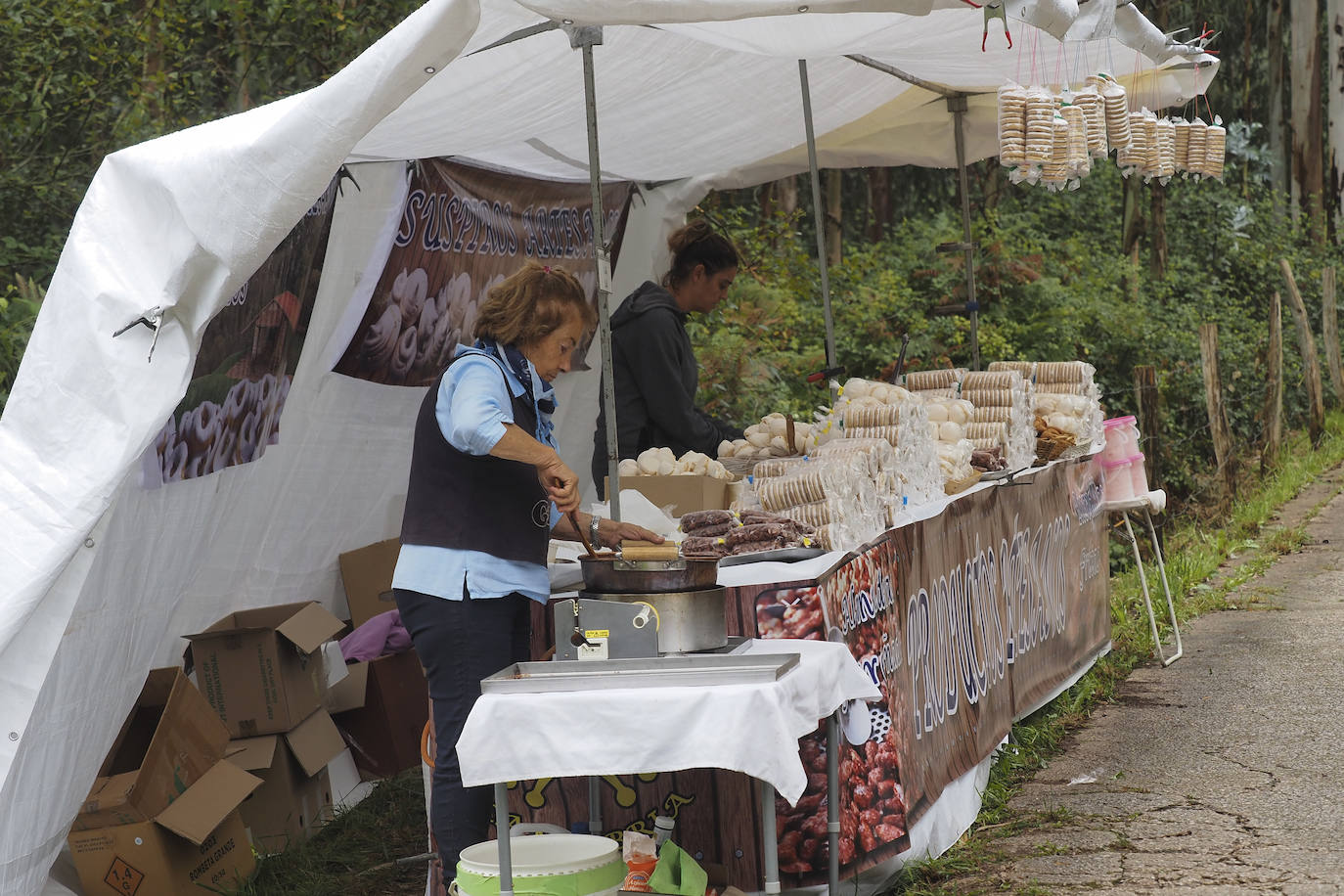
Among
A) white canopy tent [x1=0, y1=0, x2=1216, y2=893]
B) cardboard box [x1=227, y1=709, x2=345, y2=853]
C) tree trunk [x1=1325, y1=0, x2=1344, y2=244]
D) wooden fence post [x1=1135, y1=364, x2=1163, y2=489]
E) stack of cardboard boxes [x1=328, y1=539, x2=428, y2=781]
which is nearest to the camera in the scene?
white canopy tent [x1=0, y1=0, x2=1216, y2=893]

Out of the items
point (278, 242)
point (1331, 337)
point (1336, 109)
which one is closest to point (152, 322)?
point (278, 242)

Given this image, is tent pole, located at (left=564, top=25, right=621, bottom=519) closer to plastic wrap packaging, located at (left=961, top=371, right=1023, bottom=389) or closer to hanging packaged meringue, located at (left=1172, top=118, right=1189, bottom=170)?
plastic wrap packaging, located at (left=961, top=371, right=1023, bottom=389)

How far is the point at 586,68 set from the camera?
13.3ft

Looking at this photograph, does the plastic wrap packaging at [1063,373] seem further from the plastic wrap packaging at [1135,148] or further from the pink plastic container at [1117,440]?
the plastic wrap packaging at [1135,148]

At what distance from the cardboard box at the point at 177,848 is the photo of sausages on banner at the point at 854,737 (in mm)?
2021

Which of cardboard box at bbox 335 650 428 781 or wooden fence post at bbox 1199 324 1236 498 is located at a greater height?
wooden fence post at bbox 1199 324 1236 498

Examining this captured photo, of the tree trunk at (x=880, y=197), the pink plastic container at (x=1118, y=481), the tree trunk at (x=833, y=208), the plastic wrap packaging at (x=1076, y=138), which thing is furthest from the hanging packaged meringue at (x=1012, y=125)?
the tree trunk at (x=880, y=197)

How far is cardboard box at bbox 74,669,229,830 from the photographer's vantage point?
4477mm

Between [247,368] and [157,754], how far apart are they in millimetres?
1392

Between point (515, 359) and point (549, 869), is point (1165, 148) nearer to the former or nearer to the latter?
point (515, 359)

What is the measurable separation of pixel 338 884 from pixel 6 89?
6960mm

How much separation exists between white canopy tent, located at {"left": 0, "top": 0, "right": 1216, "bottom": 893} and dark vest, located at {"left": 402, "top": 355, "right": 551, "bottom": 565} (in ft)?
2.13

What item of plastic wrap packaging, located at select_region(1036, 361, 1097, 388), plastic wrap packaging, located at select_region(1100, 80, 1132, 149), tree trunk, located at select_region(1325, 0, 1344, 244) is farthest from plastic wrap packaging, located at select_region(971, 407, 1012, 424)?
tree trunk, located at select_region(1325, 0, 1344, 244)

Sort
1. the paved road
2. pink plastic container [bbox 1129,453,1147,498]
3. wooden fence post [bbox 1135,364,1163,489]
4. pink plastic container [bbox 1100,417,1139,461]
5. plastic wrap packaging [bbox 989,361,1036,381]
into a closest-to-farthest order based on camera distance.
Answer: the paved road
plastic wrap packaging [bbox 989,361,1036,381]
pink plastic container [bbox 1100,417,1139,461]
pink plastic container [bbox 1129,453,1147,498]
wooden fence post [bbox 1135,364,1163,489]
